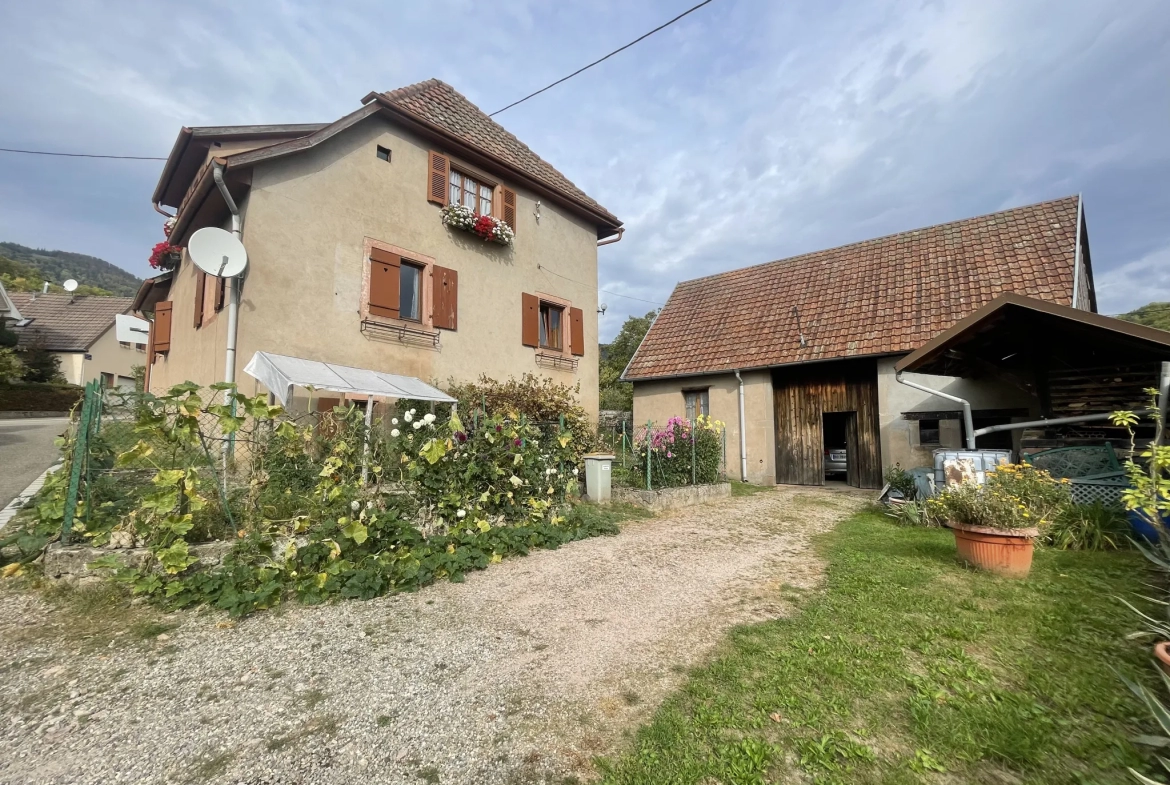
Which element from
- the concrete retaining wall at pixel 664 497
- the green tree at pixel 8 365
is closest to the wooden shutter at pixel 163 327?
the concrete retaining wall at pixel 664 497

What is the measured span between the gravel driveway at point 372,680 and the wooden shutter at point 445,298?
649 cm

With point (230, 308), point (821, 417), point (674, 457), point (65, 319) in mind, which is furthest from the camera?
point (65, 319)

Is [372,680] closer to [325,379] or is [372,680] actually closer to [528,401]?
[325,379]

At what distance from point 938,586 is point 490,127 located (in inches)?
537

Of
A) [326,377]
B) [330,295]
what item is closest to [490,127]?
[330,295]

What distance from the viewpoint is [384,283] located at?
9164 mm

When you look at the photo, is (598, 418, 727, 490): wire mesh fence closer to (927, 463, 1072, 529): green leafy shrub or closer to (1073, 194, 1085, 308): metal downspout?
(927, 463, 1072, 529): green leafy shrub

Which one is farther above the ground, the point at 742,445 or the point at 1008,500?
the point at 742,445

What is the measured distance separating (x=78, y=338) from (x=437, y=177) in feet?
101

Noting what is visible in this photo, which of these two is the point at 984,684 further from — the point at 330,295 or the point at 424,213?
the point at 424,213

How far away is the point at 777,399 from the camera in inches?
500

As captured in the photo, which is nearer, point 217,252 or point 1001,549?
point 1001,549

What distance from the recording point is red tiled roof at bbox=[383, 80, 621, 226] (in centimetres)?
1048

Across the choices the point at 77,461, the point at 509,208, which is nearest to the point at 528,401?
the point at 509,208
